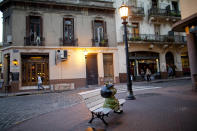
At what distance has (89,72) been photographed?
16.5m

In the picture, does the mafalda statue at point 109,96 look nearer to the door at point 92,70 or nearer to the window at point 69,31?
the door at point 92,70

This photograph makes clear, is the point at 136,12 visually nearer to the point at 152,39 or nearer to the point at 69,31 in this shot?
the point at 152,39

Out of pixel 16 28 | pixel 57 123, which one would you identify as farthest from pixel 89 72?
pixel 57 123

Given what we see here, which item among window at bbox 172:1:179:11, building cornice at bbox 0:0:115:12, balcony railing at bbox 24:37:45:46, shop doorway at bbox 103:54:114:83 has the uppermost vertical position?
window at bbox 172:1:179:11

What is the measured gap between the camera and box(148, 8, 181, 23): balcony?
1897cm

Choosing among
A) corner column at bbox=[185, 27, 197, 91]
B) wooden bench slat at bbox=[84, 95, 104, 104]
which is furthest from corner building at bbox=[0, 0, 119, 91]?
wooden bench slat at bbox=[84, 95, 104, 104]

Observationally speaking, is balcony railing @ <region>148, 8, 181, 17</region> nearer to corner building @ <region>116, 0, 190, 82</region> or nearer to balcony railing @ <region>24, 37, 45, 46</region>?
corner building @ <region>116, 0, 190, 82</region>

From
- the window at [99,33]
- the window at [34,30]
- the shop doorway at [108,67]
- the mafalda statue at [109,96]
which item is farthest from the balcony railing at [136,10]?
the mafalda statue at [109,96]

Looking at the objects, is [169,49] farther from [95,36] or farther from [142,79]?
[95,36]

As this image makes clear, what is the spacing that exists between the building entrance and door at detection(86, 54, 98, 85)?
16.2 feet

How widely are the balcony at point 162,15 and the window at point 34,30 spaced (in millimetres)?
15271

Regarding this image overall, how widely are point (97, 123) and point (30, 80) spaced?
1321 centimetres

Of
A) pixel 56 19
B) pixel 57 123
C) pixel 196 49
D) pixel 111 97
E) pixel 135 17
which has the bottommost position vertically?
pixel 57 123

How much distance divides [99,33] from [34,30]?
789 cm
